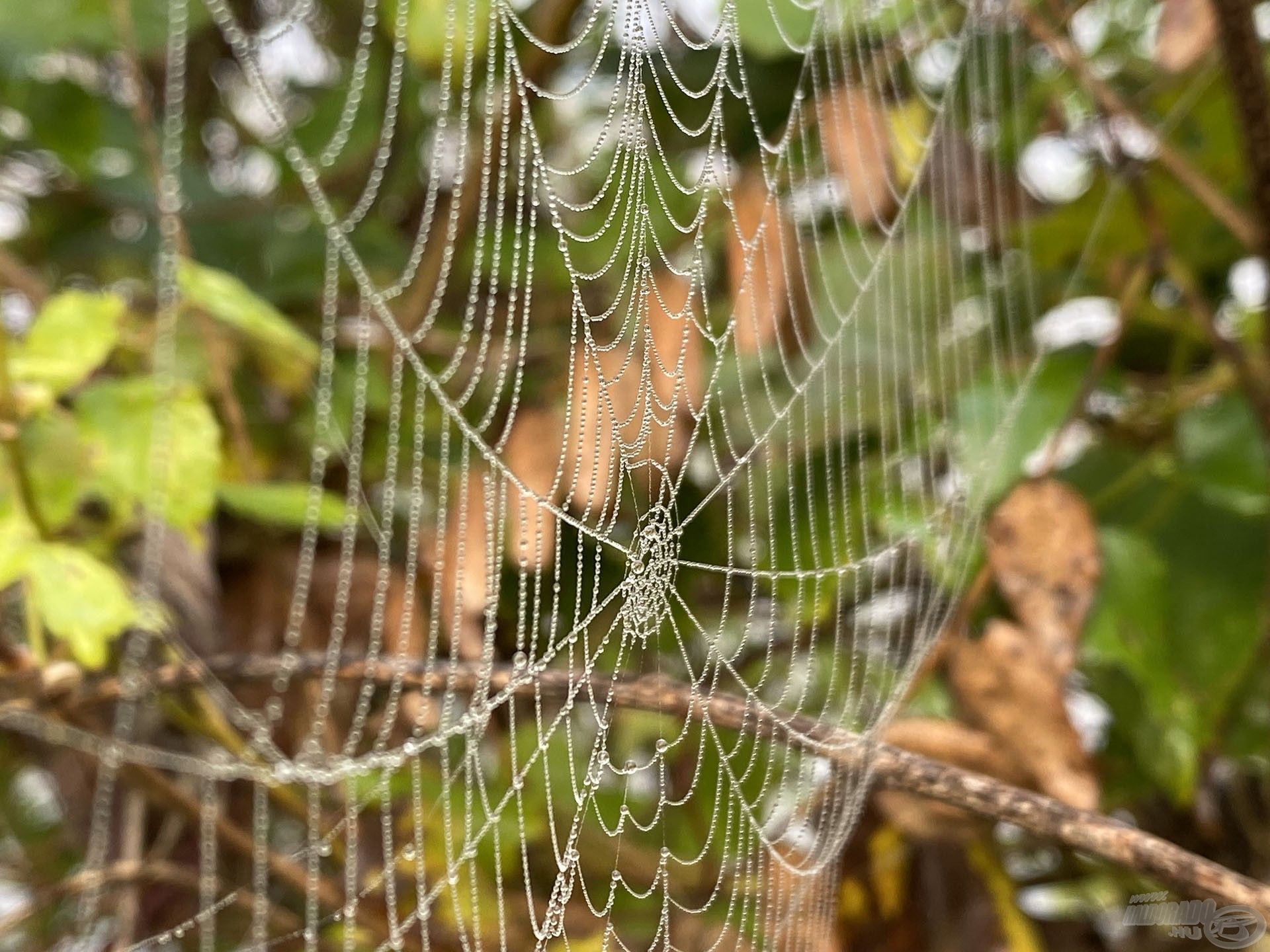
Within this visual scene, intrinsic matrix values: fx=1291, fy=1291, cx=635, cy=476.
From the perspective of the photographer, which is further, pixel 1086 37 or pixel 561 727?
pixel 1086 37

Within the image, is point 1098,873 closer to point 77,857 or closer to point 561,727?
point 561,727

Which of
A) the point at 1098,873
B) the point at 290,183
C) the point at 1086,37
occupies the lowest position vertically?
the point at 1098,873

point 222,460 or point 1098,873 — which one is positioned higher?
point 222,460

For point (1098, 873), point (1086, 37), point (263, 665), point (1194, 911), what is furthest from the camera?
point (1086, 37)

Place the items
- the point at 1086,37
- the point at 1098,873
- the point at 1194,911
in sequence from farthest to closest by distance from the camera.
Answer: the point at 1086,37
the point at 1098,873
the point at 1194,911

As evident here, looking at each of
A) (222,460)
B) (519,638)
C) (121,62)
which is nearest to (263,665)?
(519,638)

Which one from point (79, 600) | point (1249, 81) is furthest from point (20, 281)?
point (1249, 81)

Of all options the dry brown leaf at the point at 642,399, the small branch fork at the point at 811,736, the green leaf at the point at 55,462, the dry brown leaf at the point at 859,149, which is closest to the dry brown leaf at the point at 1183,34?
the dry brown leaf at the point at 859,149

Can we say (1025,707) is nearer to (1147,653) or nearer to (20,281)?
(1147,653)
